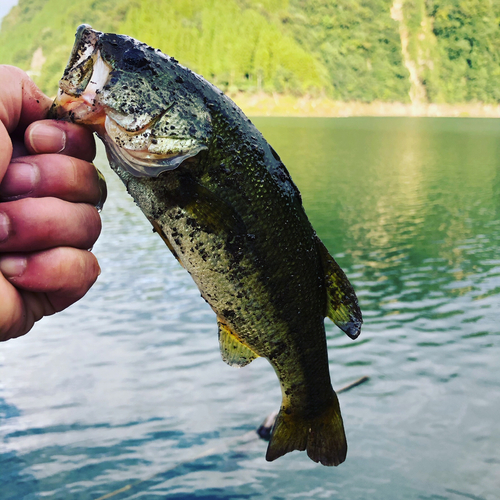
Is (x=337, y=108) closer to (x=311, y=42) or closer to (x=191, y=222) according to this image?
(x=311, y=42)

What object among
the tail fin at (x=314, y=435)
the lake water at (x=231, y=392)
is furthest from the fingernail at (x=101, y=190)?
the lake water at (x=231, y=392)

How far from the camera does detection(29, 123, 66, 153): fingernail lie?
2230 millimetres

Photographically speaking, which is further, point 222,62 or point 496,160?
point 222,62

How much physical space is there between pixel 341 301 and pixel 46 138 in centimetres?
152

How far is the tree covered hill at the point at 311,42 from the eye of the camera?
128 m

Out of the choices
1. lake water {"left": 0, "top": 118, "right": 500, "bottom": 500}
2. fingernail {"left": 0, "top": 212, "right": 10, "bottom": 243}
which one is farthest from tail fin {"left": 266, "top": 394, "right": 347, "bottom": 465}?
lake water {"left": 0, "top": 118, "right": 500, "bottom": 500}

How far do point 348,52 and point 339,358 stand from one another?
153 metres

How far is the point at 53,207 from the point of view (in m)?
2.22

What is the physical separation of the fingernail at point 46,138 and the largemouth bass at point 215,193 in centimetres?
9

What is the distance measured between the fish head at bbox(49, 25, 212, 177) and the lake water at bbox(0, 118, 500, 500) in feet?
35.8

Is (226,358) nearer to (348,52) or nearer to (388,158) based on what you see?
(388,158)

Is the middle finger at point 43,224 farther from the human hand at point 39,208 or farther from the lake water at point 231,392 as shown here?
the lake water at point 231,392

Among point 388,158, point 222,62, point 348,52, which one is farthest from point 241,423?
point 348,52

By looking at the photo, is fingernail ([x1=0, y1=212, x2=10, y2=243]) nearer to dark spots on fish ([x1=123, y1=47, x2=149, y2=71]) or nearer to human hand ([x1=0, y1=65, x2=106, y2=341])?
human hand ([x1=0, y1=65, x2=106, y2=341])
